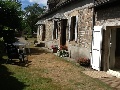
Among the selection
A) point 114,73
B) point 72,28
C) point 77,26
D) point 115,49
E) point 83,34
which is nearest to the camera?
point 114,73

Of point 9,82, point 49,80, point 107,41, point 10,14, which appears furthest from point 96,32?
point 10,14

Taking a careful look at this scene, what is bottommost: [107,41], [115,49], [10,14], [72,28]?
[115,49]

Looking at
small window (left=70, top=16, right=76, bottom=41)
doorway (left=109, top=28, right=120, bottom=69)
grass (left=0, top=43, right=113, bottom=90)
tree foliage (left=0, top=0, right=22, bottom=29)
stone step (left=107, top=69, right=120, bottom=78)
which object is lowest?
grass (left=0, top=43, right=113, bottom=90)

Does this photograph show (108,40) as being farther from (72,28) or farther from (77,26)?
(72,28)

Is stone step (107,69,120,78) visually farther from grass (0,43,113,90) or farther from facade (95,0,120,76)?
grass (0,43,113,90)

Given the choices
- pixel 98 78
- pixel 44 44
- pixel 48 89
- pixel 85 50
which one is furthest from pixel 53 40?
pixel 48 89

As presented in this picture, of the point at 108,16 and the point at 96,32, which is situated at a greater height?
the point at 108,16

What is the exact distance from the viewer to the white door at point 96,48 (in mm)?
10520

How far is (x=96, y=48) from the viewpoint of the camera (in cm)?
1087

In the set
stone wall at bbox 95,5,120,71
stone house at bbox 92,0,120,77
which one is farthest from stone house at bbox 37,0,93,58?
stone house at bbox 92,0,120,77

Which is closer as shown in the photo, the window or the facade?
the facade

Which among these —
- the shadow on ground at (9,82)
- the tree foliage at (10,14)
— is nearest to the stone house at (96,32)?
the shadow on ground at (9,82)

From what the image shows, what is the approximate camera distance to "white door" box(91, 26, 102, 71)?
10520 mm

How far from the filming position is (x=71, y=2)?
50.8ft
